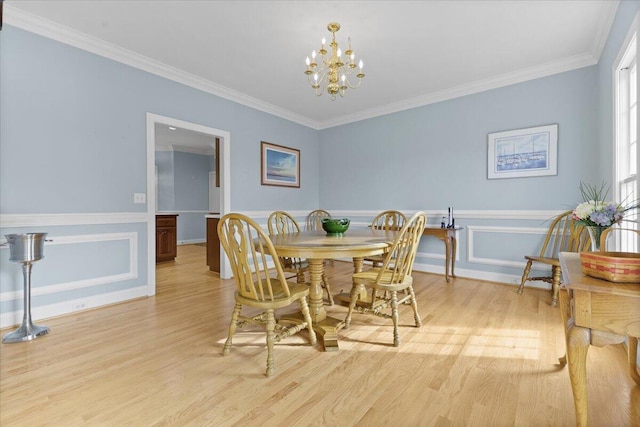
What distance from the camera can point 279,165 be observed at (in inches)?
188

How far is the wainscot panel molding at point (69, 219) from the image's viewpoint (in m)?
2.38

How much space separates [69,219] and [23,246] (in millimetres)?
592

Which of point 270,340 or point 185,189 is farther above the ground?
point 185,189

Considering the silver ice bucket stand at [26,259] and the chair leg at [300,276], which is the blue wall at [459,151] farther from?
the silver ice bucket stand at [26,259]

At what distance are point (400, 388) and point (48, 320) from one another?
2909mm

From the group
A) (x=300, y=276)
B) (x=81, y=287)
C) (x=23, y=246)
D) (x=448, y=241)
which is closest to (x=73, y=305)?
(x=81, y=287)

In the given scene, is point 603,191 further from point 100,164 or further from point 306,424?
point 100,164

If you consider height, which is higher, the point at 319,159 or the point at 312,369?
the point at 319,159

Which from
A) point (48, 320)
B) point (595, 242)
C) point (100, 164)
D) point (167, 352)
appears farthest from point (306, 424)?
point (100, 164)

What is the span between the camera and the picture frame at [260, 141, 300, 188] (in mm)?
4527

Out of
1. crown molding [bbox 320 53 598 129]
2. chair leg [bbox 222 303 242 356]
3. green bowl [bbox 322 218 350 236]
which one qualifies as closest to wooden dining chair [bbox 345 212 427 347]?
green bowl [bbox 322 218 350 236]

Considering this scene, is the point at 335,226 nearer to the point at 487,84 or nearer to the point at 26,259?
the point at 26,259

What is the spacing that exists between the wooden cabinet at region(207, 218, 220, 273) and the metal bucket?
210 centimetres

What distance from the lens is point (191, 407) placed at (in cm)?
141
